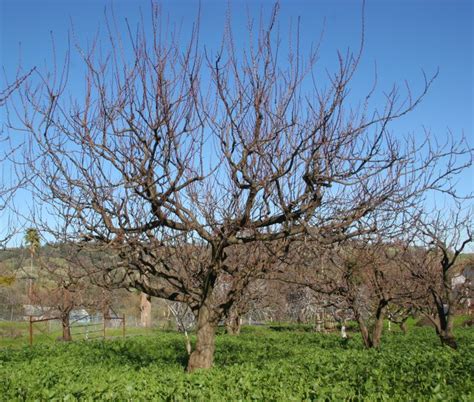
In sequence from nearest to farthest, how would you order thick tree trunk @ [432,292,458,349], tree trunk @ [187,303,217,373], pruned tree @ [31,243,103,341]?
tree trunk @ [187,303,217,373]
pruned tree @ [31,243,103,341]
thick tree trunk @ [432,292,458,349]

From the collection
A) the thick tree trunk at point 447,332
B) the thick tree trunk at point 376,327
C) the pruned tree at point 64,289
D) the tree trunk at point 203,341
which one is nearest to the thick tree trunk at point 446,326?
the thick tree trunk at point 447,332

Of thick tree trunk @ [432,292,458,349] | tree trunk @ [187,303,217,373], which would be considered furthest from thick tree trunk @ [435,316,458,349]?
tree trunk @ [187,303,217,373]

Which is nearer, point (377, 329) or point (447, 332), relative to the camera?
point (447, 332)

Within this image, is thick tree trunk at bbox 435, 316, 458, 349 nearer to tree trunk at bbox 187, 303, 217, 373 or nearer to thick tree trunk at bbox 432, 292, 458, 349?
thick tree trunk at bbox 432, 292, 458, 349

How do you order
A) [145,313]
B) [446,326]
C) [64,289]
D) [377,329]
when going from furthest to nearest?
[145,313] → [377,329] → [446,326] → [64,289]

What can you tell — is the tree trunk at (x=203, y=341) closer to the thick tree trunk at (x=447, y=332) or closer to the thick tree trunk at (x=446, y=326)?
the thick tree trunk at (x=446, y=326)

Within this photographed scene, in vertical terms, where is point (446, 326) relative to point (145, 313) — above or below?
above

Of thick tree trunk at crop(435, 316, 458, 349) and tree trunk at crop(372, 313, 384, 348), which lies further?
tree trunk at crop(372, 313, 384, 348)

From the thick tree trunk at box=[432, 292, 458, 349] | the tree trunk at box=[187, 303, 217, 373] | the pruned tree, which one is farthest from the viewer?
the thick tree trunk at box=[432, 292, 458, 349]

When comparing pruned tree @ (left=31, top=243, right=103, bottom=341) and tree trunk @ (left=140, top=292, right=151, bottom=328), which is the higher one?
pruned tree @ (left=31, top=243, right=103, bottom=341)

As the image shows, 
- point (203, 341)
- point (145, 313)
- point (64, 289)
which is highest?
point (64, 289)

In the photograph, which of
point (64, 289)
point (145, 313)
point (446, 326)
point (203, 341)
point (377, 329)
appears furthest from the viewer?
point (145, 313)

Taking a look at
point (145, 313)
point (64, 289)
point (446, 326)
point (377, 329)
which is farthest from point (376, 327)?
point (145, 313)

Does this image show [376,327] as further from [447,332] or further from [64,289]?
[64,289]
